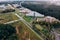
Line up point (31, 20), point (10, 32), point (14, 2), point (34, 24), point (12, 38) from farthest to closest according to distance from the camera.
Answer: point (14, 2)
point (31, 20)
point (34, 24)
point (10, 32)
point (12, 38)

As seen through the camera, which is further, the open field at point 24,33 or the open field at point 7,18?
the open field at point 7,18

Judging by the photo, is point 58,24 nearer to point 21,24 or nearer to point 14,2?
point 21,24

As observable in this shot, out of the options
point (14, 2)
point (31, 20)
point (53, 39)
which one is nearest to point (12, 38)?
point (53, 39)

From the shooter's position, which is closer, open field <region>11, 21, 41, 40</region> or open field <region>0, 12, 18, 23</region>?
open field <region>11, 21, 41, 40</region>

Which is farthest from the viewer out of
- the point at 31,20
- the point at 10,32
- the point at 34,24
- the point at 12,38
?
the point at 31,20

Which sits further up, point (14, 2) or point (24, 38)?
point (24, 38)

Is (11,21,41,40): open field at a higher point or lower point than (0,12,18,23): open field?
higher

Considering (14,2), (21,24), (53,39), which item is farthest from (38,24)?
(14,2)

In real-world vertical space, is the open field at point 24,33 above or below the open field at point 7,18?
above

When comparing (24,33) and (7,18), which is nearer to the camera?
(24,33)

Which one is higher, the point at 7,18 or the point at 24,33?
the point at 24,33

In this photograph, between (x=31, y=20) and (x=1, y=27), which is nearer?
(x=1, y=27)
